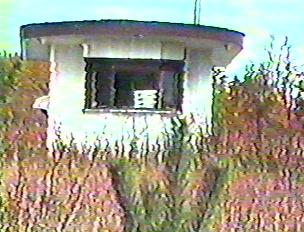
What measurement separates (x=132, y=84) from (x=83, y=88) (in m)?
0.72

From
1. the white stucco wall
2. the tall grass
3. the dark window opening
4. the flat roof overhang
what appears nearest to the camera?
the tall grass

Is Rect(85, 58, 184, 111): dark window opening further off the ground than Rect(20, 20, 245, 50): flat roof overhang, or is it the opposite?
Rect(20, 20, 245, 50): flat roof overhang

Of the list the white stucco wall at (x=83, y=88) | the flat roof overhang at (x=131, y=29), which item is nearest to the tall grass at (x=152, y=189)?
the flat roof overhang at (x=131, y=29)

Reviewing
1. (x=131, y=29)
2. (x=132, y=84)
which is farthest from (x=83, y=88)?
(x=131, y=29)

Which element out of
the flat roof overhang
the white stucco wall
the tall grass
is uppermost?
the flat roof overhang

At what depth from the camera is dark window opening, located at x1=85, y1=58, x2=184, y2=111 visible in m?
12.7

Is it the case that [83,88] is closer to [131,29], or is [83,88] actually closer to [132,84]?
[132,84]

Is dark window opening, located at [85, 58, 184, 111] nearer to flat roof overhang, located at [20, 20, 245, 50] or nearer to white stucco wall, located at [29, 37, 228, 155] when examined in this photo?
white stucco wall, located at [29, 37, 228, 155]

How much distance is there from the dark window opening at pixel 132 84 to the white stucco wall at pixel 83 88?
10 cm

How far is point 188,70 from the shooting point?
13.0 m

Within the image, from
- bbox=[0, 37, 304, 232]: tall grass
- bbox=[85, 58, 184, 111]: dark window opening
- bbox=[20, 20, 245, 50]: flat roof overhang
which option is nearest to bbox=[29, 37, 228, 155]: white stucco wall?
bbox=[85, 58, 184, 111]: dark window opening

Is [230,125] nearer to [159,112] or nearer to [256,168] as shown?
[159,112]

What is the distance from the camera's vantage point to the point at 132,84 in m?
12.7

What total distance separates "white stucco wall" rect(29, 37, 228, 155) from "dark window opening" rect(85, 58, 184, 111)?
0.10m
